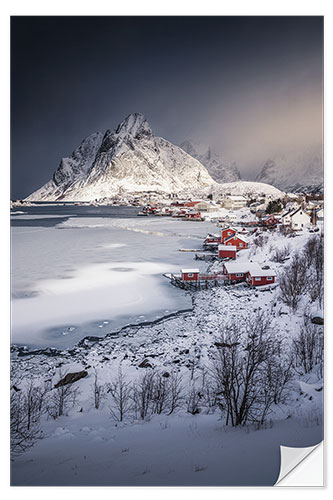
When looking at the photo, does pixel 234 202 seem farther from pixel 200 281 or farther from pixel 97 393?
pixel 97 393

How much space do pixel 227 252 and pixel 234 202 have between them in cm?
1807

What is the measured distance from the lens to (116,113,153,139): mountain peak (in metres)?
4.05

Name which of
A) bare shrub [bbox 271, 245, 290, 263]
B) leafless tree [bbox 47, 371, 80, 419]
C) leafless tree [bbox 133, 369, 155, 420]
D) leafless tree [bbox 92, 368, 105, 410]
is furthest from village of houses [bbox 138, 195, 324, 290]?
leafless tree [bbox 47, 371, 80, 419]

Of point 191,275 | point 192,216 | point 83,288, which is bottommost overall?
point 83,288

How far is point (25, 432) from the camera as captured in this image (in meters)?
2.37

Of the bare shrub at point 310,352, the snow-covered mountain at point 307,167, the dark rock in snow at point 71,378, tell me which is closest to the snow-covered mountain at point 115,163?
the snow-covered mountain at point 307,167

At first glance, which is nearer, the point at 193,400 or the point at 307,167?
the point at 193,400

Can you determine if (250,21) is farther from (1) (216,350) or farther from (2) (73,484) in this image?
(2) (73,484)

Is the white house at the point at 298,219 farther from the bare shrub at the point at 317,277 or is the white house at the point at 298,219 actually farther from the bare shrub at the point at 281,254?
the bare shrub at the point at 317,277

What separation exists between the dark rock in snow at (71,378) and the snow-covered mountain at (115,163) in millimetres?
3034

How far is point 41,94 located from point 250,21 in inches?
105

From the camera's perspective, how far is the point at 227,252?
828cm
